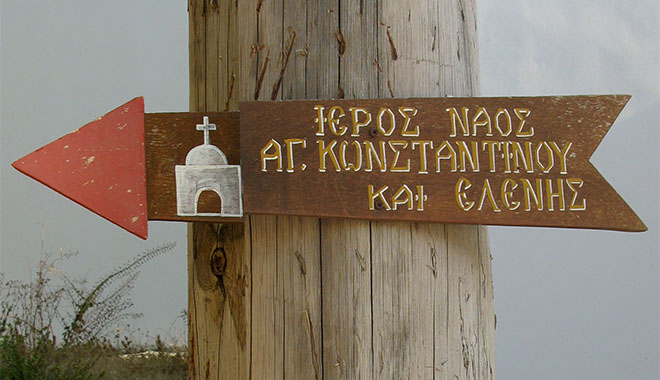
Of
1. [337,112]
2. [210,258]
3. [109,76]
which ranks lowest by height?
[210,258]

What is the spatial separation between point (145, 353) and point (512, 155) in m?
3.41

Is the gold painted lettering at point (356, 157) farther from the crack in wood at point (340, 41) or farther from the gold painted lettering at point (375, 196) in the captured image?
the crack in wood at point (340, 41)

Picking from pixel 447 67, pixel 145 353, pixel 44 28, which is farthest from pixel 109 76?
pixel 447 67

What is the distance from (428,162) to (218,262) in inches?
28.0

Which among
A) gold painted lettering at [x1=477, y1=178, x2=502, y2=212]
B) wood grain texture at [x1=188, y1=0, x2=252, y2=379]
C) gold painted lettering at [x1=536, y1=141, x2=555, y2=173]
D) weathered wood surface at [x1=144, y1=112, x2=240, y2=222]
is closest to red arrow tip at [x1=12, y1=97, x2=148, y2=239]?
weathered wood surface at [x1=144, y1=112, x2=240, y2=222]

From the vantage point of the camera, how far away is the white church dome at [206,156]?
1.46 metres

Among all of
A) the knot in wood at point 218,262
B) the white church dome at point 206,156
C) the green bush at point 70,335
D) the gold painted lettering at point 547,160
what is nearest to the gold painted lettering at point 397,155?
the gold painted lettering at point 547,160

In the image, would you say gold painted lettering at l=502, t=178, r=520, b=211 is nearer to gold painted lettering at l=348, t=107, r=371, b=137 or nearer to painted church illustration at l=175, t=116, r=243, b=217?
gold painted lettering at l=348, t=107, r=371, b=137

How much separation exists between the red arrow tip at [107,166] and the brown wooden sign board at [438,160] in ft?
0.83

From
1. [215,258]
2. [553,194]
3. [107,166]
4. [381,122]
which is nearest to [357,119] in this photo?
[381,122]

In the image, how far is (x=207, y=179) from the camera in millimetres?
1459

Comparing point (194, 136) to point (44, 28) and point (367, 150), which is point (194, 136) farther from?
point (44, 28)

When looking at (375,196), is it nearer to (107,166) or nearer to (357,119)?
(357,119)

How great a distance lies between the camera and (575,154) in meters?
1.29
